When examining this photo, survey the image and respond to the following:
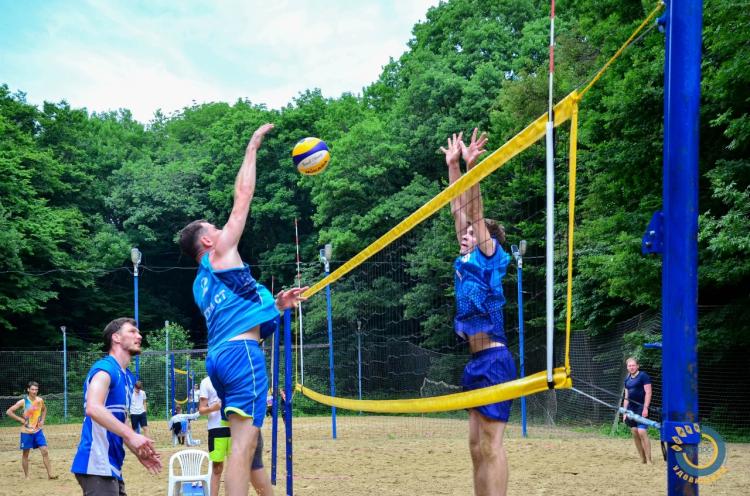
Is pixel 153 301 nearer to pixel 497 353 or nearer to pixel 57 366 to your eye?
pixel 57 366

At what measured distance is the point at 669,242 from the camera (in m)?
3.10

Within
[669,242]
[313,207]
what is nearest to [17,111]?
[313,207]

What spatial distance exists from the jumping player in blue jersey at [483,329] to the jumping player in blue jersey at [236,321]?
1116 mm

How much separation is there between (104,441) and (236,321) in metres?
0.91

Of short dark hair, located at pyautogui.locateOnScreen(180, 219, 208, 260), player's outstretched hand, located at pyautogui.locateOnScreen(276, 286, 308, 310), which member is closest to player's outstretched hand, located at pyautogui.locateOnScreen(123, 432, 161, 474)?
short dark hair, located at pyautogui.locateOnScreen(180, 219, 208, 260)

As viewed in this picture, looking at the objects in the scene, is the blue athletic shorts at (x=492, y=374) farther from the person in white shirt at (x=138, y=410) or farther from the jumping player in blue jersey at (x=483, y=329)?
the person in white shirt at (x=138, y=410)

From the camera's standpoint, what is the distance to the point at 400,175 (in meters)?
30.2

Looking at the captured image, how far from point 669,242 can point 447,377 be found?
303 inches

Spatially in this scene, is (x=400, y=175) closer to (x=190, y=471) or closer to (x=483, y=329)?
(x=190, y=471)

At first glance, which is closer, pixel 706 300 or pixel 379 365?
pixel 379 365

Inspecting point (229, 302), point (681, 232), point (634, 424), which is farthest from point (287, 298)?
point (634, 424)

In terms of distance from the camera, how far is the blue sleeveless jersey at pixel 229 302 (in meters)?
4.24

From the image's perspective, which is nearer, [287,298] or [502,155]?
[502,155]

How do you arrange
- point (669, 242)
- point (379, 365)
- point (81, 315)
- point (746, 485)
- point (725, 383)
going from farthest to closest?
1. point (81, 315)
2. point (725, 383)
3. point (379, 365)
4. point (746, 485)
5. point (669, 242)
